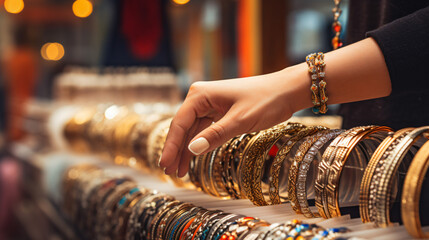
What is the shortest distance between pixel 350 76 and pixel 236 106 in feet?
0.45

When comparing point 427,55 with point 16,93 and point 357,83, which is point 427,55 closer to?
point 357,83

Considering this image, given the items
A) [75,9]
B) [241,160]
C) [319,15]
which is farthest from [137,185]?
[75,9]

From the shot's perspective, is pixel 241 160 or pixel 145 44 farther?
pixel 145 44

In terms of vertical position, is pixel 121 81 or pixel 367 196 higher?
pixel 121 81

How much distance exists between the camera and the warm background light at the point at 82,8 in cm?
303

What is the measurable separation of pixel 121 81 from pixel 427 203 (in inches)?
58.2

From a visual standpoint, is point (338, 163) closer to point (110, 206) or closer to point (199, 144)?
point (199, 144)

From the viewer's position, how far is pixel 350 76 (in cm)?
53

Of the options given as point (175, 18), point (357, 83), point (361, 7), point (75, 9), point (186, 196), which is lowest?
point (186, 196)

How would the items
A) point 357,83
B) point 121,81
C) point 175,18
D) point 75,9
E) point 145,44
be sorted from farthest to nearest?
point 75,9
point 175,18
point 145,44
point 121,81
point 357,83

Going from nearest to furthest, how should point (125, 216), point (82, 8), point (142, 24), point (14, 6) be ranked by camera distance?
point (125, 216)
point (142, 24)
point (82, 8)
point (14, 6)

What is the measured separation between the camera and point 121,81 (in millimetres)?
1780

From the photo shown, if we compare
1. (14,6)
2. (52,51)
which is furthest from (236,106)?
(14,6)

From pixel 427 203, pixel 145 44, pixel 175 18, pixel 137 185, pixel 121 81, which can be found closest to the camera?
pixel 427 203
